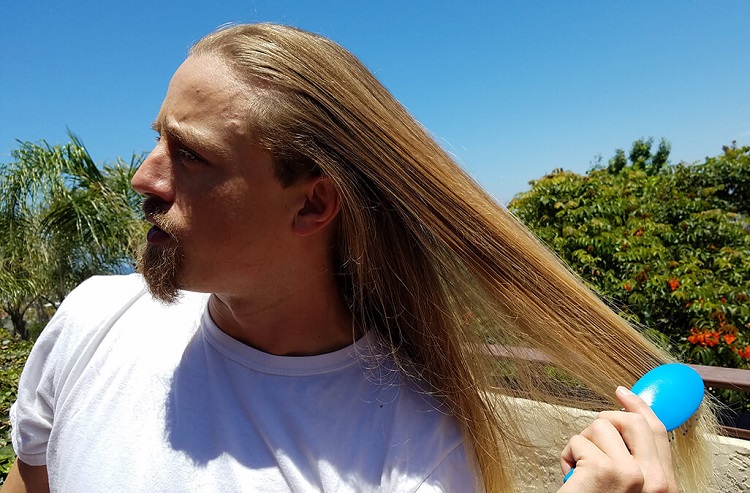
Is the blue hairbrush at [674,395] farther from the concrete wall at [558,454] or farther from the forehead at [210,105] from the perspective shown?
the forehead at [210,105]

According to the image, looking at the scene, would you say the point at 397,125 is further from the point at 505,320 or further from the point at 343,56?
the point at 505,320

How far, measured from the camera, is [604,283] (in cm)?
496

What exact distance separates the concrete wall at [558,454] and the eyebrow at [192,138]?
1051mm

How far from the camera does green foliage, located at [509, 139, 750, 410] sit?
4.17 meters

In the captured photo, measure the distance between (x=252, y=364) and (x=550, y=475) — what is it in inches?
56.3

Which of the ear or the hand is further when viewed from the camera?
the ear

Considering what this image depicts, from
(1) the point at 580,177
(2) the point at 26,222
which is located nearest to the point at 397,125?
(1) the point at 580,177

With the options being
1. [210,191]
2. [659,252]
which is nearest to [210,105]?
[210,191]

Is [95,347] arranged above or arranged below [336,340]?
below

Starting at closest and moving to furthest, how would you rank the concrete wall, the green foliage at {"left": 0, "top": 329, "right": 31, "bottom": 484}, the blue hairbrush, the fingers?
1. the fingers
2. the blue hairbrush
3. the concrete wall
4. the green foliage at {"left": 0, "top": 329, "right": 31, "bottom": 484}

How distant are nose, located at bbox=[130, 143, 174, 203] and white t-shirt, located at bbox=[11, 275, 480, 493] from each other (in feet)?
1.13

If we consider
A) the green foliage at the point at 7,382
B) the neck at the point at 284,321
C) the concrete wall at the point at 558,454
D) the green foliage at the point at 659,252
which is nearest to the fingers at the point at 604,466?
the concrete wall at the point at 558,454

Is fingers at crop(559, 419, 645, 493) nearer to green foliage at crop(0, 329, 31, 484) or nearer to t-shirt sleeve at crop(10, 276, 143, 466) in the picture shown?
t-shirt sleeve at crop(10, 276, 143, 466)

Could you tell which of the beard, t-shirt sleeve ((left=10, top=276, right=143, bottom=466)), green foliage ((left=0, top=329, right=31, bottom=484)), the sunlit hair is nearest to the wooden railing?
the sunlit hair
